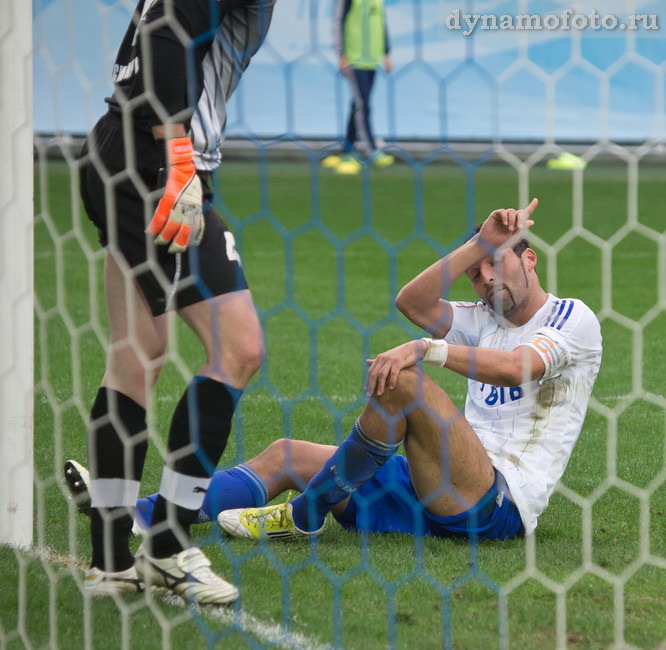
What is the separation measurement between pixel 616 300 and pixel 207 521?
4.14m

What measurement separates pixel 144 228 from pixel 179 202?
0.21 meters

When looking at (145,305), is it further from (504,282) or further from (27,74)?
(504,282)

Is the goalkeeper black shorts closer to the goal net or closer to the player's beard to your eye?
the goal net

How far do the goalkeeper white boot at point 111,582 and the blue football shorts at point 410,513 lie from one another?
0.66 metres

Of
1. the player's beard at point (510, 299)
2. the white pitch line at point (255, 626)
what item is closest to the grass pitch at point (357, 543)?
the white pitch line at point (255, 626)

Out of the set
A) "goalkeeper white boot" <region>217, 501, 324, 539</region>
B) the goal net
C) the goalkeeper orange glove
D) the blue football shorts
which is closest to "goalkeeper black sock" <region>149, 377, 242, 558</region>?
the goal net

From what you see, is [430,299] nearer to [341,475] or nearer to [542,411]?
[542,411]

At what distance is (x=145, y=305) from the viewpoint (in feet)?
7.77

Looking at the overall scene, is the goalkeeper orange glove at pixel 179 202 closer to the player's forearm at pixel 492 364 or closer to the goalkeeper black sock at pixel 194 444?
the goalkeeper black sock at pixel 194 444

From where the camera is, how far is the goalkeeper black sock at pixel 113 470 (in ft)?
7.75

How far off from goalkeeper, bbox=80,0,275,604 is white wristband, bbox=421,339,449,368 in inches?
18.6

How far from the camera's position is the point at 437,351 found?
2.50m

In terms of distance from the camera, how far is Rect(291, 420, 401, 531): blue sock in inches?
102

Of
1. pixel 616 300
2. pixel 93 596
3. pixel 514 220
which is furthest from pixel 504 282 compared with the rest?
pixel 616 300
